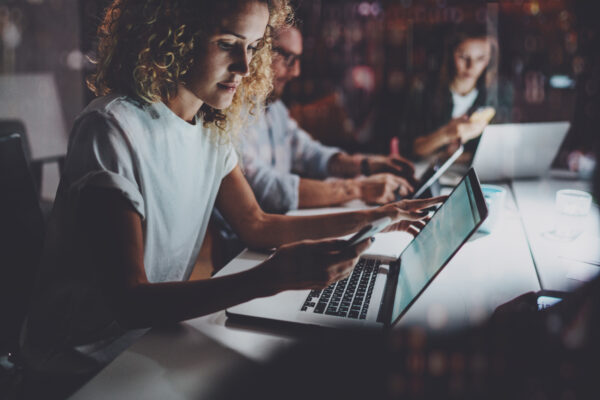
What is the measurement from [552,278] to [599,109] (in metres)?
1.85

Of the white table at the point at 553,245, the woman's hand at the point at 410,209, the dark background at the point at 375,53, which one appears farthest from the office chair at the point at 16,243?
the dark background at the point at 375,53

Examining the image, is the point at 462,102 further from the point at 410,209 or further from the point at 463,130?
the point at 410,209

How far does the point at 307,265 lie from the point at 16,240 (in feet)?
2.40

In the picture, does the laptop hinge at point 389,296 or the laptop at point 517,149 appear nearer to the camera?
the laptop hinge at point 389,296

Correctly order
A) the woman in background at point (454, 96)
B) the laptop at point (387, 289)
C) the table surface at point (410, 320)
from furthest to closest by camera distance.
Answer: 1. the woman in background at point (454, 96)
2. the laptop at point (387, 289)
3. the table surface at point (410, 320)

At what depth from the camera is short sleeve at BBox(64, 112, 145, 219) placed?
2.73 ft

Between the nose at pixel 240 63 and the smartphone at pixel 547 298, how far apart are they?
2.60 ft

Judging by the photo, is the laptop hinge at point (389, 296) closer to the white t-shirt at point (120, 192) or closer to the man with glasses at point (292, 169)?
the white t-shirt at point (120, 192)

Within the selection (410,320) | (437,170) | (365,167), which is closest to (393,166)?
(365,167)

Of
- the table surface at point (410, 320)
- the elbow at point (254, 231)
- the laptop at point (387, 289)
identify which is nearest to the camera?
the table surface at point (410, 320)

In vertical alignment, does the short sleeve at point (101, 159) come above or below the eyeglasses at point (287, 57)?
below

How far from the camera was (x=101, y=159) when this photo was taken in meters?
0.87

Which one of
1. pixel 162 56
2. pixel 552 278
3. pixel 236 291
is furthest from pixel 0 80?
pixel 552 278

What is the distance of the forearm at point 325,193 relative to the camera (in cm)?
173
